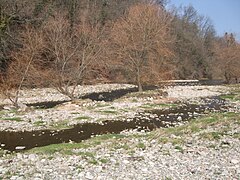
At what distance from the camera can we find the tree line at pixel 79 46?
37041mm

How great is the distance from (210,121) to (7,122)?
1298 cm

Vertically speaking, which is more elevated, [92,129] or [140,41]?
[140,41]

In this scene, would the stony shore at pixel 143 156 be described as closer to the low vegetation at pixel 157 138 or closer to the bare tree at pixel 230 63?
the low vegetation at pixel 157 138

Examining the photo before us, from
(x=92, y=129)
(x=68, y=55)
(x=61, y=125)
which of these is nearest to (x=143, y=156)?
(x=92, y=129)

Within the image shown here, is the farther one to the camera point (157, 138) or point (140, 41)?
point (140, 41)

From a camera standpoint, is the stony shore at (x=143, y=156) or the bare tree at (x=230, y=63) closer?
the stony shore at (x=143, y=156)

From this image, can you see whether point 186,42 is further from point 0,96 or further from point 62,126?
point 62,126

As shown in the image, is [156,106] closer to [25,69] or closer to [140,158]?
[25,69]

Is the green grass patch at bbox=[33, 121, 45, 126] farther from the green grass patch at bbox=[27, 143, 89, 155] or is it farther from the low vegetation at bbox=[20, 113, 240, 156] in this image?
the green grass patch at bbox=[27, 143, 89, 155]

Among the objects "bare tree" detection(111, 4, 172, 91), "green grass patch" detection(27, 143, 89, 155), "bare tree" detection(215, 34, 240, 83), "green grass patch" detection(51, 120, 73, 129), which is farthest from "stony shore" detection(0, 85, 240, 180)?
"bare tree" detection(215, 34, 240, 83)

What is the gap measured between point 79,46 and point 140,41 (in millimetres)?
7371

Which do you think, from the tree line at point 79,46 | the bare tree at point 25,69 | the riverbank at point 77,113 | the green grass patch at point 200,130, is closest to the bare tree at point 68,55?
the tree line at point 79,46

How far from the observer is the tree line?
1458 inches

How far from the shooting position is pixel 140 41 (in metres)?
40.7
